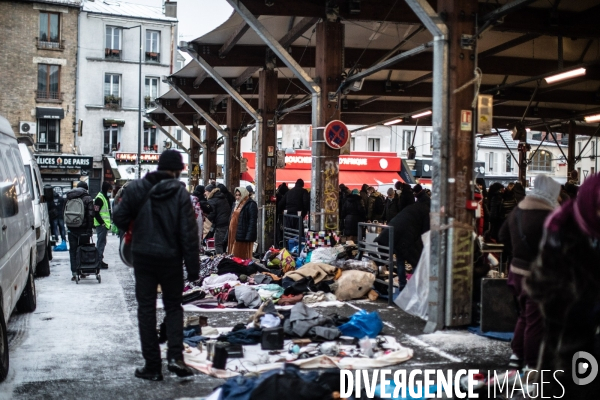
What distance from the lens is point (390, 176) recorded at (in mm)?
42094

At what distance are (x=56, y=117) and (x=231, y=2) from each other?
110 ft

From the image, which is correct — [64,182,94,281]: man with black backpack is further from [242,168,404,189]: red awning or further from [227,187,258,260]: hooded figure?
[242,168,404,189]: red awning

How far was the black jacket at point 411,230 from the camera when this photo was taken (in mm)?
10742

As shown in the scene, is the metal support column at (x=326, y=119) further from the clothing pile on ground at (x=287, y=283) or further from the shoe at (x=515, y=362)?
the shoe at (x=515, y=362)

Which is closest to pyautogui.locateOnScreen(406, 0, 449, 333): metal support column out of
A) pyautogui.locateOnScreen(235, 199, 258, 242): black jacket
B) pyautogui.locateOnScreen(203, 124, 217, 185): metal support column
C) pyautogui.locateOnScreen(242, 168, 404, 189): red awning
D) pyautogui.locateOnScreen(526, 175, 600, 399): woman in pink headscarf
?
pyautogui.locateOnScreen(526, 175, 600, 399): woman in pink headscarf

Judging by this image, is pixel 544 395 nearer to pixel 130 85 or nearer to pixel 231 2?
pixel 231 2

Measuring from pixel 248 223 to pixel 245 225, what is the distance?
96 mm

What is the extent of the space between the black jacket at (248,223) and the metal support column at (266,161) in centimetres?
370

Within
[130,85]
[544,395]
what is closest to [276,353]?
[544,395]

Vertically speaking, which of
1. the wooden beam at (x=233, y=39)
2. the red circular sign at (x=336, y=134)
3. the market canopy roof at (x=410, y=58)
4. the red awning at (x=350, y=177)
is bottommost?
the red awning at (x=350, y=177)

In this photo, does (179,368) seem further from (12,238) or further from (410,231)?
(410,231)

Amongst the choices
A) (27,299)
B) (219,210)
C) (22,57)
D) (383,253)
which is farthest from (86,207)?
(22,57)

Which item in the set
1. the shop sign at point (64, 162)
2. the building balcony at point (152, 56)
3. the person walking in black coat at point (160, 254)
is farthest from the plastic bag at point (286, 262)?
the building balcony at point (152, 56)

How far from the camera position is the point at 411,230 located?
35.2 ft
